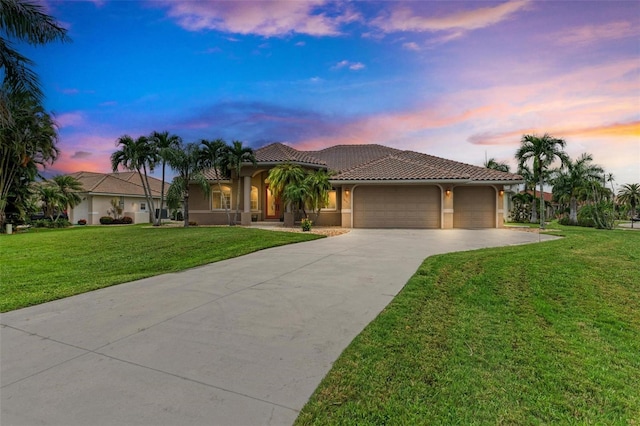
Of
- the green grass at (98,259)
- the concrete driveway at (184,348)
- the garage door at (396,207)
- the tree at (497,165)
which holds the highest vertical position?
the tree at (497,165)

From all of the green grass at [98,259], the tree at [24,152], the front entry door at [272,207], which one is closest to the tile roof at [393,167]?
the front entry door at [272,207]

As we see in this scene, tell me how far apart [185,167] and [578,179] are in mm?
32681

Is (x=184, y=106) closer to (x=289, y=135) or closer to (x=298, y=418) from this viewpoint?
(x=289, y=135)

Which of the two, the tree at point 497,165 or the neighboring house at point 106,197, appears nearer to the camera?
the neighboring house at point 106,197

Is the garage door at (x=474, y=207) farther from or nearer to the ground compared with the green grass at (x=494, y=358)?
farther from the ground

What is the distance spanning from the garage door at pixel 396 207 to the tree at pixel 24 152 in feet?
65.7

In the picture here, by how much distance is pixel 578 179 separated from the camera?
2688cm

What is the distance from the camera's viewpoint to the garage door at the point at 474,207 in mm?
18094

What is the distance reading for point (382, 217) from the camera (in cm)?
1789

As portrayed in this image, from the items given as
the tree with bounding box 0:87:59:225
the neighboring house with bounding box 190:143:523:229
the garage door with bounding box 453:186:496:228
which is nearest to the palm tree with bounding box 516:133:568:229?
the neighboring house with bounding box 190:143:523:229

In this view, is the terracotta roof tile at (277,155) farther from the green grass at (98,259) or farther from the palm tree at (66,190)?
the palm tree at (66,190)

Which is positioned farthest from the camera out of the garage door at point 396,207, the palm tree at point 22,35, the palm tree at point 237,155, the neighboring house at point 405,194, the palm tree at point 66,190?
the palm tree at point 66,190

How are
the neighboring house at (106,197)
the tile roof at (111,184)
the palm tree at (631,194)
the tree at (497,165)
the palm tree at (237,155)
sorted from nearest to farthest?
the palm tree at (237,155) → the neighboring house at (106,197) → the tile roof at (111,184) → the tree at (497,165) → the palm tree at (631,194)

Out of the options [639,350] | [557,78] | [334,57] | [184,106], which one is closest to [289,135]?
[184,106]
